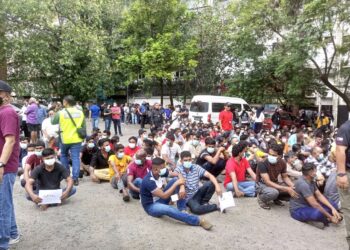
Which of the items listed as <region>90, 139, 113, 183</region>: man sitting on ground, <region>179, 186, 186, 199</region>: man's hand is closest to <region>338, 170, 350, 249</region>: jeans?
<region>179, 186, 186, 199</region>: man's hand

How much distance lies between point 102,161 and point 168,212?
3.26m

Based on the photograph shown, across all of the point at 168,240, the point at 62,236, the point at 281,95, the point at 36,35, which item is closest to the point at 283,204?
the point at 168,240

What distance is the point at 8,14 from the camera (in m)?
17.1

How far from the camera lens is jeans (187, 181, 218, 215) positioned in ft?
18.2

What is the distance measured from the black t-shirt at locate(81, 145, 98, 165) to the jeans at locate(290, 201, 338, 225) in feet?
15.7

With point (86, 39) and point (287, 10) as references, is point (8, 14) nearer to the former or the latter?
point (86, 39)

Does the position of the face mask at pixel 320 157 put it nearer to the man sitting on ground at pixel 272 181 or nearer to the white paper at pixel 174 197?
the man sitting on ground at pixel 272 181

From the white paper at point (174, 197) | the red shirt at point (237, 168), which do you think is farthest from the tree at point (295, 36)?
the white paper at point (174, 197)

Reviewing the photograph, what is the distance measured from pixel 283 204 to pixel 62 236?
12.8ft

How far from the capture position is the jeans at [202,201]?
18.2 feet

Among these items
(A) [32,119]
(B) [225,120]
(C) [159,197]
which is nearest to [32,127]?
(A) [32,119]

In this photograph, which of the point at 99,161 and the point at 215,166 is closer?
the point at 215,166

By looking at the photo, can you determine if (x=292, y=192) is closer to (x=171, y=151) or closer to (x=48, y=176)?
(x=171, y=151)

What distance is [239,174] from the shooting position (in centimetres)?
667
